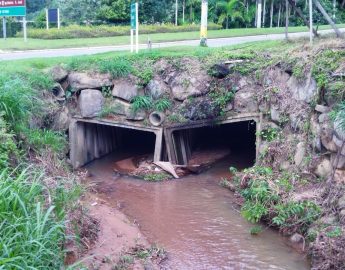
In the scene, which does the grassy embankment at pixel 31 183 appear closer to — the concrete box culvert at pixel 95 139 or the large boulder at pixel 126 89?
the concrete box culvert at pixel 95 139

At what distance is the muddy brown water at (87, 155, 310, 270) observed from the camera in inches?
312

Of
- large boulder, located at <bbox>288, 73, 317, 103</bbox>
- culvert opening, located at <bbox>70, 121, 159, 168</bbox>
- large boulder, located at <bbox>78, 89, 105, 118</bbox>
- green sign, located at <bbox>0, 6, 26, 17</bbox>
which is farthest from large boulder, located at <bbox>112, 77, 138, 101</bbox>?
green sign, located at <bbox>0, 6, 26, 17</bbox>

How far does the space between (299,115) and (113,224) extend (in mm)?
4448

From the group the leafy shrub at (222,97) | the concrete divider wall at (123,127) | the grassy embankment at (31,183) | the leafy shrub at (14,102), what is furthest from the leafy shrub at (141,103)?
the leafy shrub at (14,102)

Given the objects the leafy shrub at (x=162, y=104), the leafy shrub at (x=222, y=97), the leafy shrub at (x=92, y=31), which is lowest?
the leafy shrub at (x=162, y=104)

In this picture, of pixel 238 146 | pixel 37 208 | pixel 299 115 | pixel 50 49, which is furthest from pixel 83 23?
pixel 37 208

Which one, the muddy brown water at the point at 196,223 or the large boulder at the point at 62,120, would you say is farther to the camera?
the large boulder at the point at 62,120

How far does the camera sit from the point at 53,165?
30.8ft

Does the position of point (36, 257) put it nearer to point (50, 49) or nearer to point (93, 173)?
point (93, 173)

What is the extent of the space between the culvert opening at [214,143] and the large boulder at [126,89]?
4.79 ft

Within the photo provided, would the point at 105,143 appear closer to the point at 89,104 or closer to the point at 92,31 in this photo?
the point at 89,104

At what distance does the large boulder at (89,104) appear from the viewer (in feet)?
40.8

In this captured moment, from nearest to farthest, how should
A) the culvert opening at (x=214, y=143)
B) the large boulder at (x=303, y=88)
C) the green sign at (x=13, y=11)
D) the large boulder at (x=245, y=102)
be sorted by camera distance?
1. the large boulder at (x=303, y=88)
2. the large boulder at (x=245, y=102)
3. the culvert opening at (x=214, y=143)
4. the green sign at (x=13, y=11)

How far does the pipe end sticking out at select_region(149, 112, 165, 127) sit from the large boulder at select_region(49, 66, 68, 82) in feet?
7.57
